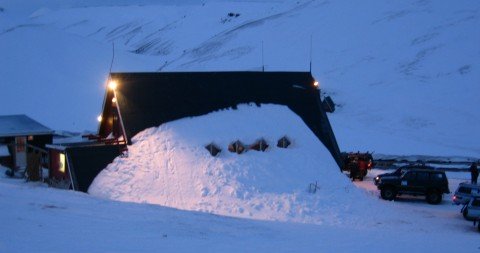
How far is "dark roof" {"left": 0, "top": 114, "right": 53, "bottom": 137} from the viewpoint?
25047 millimetres

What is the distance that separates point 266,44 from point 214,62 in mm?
7836

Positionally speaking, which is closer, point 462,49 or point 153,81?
point 153,81

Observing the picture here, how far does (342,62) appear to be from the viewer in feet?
178

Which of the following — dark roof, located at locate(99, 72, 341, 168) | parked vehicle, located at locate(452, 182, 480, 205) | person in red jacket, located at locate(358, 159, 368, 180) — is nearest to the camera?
parked vehicle, located at locate(452, 182, 480, 205)

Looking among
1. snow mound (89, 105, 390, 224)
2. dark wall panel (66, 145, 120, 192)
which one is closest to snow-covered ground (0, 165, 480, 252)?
snow mound (89, 105, 390, 224)

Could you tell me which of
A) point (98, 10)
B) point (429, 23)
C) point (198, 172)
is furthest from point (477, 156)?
point (98, 10)

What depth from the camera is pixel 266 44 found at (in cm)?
6359

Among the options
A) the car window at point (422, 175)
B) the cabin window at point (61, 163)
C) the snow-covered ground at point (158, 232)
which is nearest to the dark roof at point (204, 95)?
the cabin window at point (61, 163)

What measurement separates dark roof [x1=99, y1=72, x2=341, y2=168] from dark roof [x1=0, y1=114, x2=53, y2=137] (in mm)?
6633

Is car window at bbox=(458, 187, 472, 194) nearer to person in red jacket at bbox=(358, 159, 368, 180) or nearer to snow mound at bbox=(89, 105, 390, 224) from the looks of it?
snow mound at bbox=(89, 105, 390, 224)

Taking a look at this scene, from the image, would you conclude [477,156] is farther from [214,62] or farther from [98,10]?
[98,10]

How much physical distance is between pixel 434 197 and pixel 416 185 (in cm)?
83

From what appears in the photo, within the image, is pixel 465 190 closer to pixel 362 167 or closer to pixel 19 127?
pixel 362 167

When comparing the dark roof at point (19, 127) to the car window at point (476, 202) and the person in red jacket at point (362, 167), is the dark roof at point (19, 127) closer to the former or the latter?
the person in red jacket at point (362, 167)
